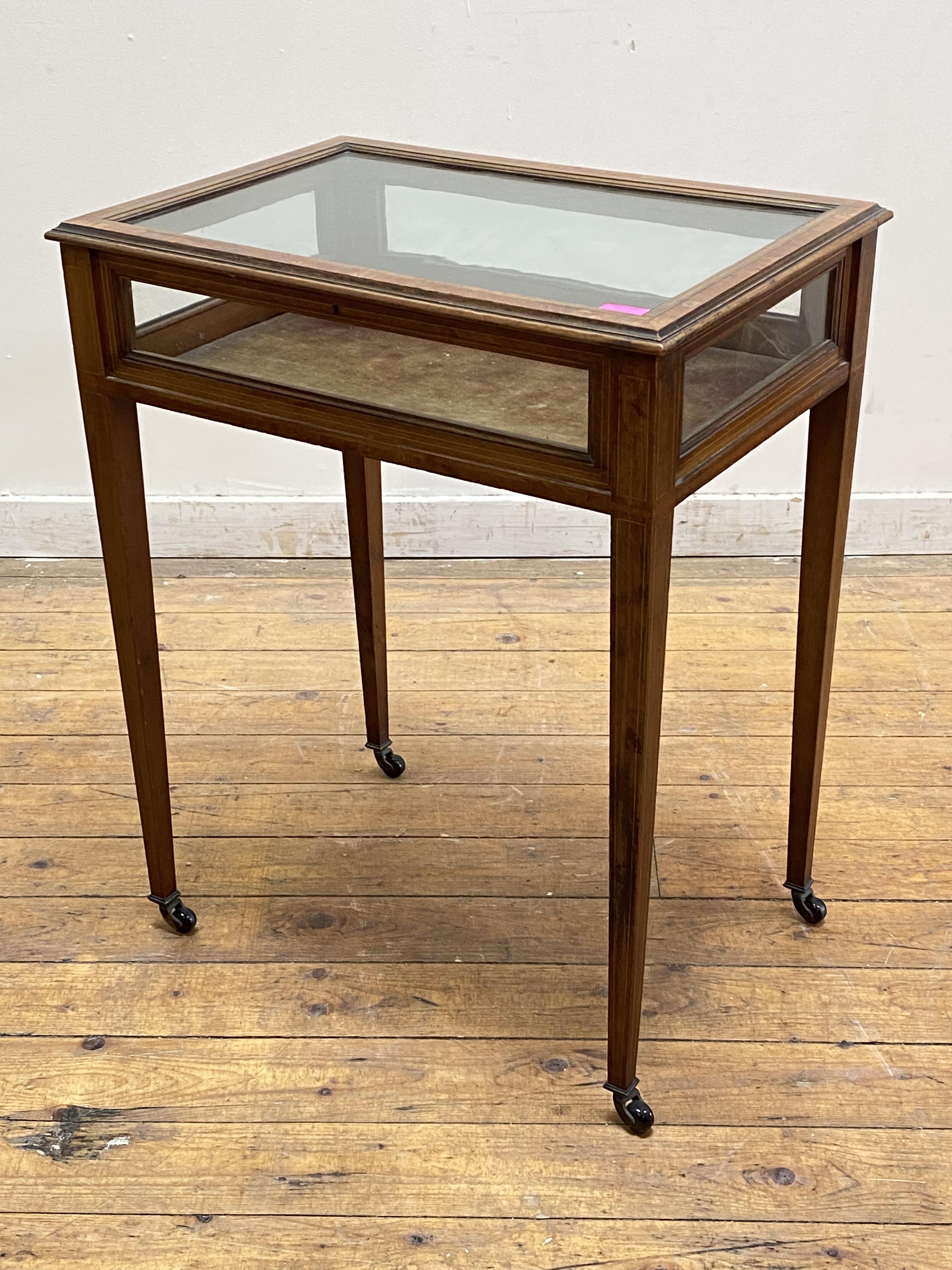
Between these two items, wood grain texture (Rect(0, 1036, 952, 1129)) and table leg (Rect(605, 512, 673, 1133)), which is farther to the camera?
wood grain texture (Rect(0, 1036, 952, 1129))

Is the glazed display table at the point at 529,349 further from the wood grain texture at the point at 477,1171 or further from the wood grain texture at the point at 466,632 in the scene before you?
the wood grain texture at the point at 466,632

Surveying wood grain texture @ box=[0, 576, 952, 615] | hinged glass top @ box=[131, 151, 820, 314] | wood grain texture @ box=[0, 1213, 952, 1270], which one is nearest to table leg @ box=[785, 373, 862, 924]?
hinged glass top @ box=[131, 151, 820, 314]

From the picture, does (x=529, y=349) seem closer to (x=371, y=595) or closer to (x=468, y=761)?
(x=371, y=595)

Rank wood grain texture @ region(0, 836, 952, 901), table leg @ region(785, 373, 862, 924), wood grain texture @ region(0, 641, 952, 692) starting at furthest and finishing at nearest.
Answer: wood grain texture @ region(0, 641, 952, 692) < wood grain texture @ region(0, 836, 952, 901) < table leg @ region(785, 373, 862, 924)

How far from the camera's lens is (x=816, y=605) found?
1771 mm

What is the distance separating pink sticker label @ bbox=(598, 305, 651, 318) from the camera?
4.30ft

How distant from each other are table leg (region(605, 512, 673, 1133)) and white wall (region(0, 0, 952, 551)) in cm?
151

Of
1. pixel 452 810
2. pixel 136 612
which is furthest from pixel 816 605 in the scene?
pixel 136 612

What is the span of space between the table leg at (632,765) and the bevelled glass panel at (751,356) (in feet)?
0.40

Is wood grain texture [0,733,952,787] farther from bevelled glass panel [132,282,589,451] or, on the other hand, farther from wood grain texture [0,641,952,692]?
bevelled glass panel [132,282,589,451]

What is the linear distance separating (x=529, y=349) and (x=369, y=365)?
0.26 meters

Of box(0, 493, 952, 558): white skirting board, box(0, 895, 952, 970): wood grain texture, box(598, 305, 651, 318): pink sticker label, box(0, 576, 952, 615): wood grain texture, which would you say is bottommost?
box(0, 895, 952, 970): wood grain texture

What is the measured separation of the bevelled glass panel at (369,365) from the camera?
141cm

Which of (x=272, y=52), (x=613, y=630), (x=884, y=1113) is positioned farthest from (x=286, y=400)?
(x=272, y=52)
